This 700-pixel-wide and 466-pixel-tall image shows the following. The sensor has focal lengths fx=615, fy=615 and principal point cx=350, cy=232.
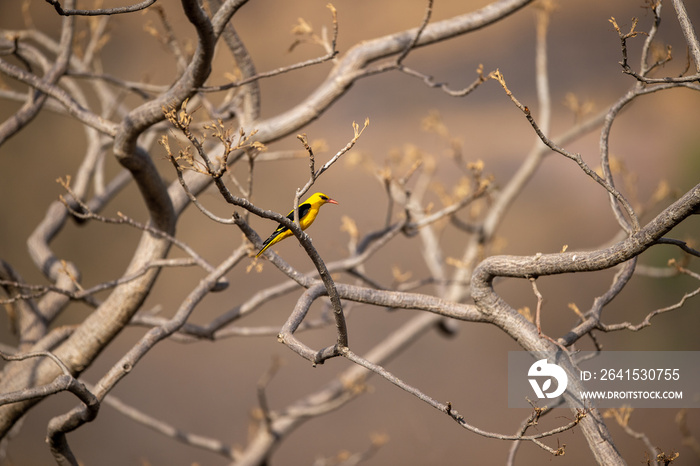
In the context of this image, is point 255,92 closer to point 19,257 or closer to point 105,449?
point 105,449

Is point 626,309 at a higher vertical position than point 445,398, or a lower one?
higher

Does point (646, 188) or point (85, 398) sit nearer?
point (85, 398)

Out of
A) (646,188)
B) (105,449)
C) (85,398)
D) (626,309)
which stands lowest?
(85,398)

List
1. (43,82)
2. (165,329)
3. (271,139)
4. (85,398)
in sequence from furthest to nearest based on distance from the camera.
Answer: (271,139)
(43,82)
(165,329)
(85,398)

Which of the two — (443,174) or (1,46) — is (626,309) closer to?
(443,174)

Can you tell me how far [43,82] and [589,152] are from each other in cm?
971

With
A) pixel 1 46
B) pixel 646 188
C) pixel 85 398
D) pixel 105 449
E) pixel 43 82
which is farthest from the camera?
pixel 646 188

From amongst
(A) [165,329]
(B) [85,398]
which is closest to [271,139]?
(A) [165,329]

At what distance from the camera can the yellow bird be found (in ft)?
7.72

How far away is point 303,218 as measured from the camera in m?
2.45

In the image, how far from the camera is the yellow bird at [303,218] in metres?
2.35

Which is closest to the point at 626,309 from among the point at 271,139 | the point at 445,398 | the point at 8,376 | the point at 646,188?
the point at 646,188

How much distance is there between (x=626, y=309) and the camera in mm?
11391

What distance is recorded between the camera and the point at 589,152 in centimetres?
1086
